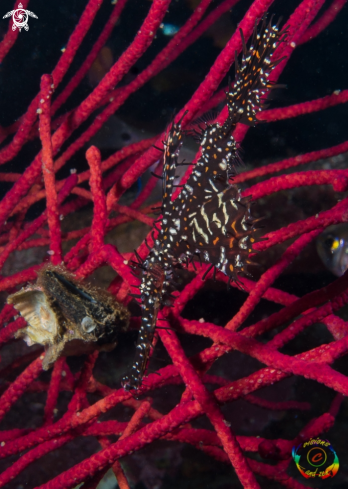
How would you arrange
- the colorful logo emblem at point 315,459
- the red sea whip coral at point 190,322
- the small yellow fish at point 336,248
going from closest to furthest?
the red sea whip coral at point 190,322 → the colorful logo emblem at point 315,459 → the small yellow fish at point 336,248

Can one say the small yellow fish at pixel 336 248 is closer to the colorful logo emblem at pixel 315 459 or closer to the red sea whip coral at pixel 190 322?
the red sea whip coral at pixel 190 322

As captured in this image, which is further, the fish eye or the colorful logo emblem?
the fish eye

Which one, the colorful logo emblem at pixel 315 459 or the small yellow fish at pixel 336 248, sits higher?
the small yellow fish at pixel 336 248

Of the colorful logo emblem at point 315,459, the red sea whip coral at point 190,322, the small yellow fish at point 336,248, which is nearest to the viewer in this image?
the red sea whip coral at point 190,322

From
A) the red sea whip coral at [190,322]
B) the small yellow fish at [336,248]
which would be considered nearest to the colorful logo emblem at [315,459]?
the red sea whip coral at [190,322]

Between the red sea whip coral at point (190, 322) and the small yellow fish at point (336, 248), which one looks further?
the small yellow fish at point (336, 248)

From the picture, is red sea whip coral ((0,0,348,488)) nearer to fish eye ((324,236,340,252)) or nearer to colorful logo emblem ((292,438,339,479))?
colorful logo emblem ((292,438,339,479))

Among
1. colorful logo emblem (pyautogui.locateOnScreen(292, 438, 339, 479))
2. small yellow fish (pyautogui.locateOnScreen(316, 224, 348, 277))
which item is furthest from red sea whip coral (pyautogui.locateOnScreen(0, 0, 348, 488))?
small yellow fish (pyautogui.locateOnScreen(316, 224, 348, 277))

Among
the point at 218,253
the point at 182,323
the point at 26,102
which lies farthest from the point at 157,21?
the point at 26,102
